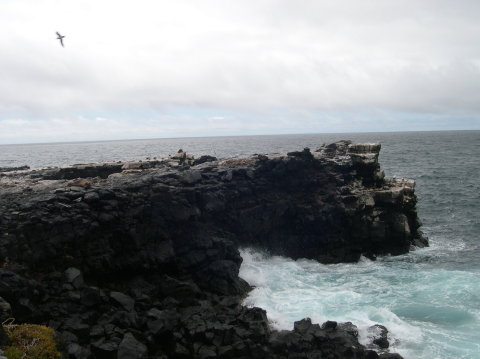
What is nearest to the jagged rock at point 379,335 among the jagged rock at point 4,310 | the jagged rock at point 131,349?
the jagged rock at point 131,349

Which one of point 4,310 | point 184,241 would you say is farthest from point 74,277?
point 184,241

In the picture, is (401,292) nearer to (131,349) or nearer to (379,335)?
(379,335)

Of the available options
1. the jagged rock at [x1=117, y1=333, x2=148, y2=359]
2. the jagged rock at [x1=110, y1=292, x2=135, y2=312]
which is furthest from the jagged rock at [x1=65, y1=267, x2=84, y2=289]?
the jagged rock at [x1=117, y1=333, x2=148, y2=359]

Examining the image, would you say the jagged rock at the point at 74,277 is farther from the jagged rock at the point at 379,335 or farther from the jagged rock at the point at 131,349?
the jagged rock at the point at 379,335

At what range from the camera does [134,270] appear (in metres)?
31.5

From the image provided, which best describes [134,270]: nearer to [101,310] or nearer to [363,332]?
[101,310]

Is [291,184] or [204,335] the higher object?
[291,184]

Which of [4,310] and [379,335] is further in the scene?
[379,335]

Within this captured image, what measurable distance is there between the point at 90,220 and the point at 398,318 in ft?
76.6

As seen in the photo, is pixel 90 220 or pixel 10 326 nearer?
pixel 10 326

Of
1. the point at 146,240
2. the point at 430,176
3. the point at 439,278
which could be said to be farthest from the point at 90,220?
the point at 430,176

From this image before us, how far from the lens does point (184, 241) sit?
116 ft

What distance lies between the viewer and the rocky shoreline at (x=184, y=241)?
2398 centimetres

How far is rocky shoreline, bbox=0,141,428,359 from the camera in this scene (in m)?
24.0
